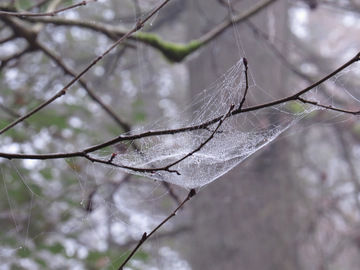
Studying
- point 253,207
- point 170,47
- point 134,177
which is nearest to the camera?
point 170,47

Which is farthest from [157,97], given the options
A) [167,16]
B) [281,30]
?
[281,30]

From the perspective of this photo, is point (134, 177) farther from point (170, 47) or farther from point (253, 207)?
point (253, 207)

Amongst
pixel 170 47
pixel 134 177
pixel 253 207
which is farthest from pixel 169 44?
pixel 253 207

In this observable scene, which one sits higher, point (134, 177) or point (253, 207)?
point (253, 207)

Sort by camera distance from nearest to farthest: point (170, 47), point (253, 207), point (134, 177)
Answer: point (170, 47) < point (134, 177) < point (253, 207)

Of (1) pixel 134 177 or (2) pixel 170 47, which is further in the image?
(1) pixel 134 177

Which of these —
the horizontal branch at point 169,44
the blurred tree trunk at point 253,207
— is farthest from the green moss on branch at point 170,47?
the blurred tree trunk at point 253,207

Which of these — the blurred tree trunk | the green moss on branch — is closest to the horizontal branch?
the green moss on branch

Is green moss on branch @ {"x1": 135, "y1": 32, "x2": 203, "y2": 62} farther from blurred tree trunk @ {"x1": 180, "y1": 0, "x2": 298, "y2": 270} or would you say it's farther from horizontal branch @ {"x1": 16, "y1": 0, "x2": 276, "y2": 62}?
blurred tree trunk @ {"x1": 180, "y1": 0, "x2": 298, "y2": 270}

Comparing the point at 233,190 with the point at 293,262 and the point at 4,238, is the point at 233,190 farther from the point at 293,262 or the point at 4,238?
the point at 4,238
